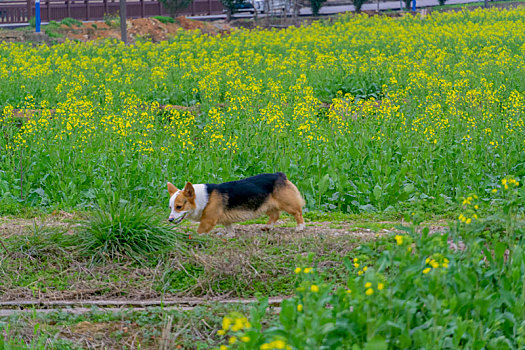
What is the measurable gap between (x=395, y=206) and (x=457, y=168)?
61.7 inches

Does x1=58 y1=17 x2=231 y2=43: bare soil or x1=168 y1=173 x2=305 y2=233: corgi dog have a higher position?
x1=58 y1=17 x2=231 y2=43: bare soil

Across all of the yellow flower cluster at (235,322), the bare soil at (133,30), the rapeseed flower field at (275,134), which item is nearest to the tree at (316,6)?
the bare soil at (133,30)

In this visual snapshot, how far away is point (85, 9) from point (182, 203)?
34.6 metres

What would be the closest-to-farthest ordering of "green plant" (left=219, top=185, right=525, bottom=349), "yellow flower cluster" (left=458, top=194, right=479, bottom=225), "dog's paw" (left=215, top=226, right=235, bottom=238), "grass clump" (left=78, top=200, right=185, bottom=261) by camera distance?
"green plant" (left=219, top=185, right=525, bottom=349)
"yellow flower cluster" (left=458, top=194, right=479, bottom=225)
"grass clump" (left=78, top=200, right=185, bottom=261)
"dog's paw" (left=215, top=226, right=235, bottom=238)

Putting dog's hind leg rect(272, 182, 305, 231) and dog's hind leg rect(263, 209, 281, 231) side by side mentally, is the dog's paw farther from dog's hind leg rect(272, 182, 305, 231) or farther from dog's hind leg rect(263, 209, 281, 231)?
dog's hind leg rect(272, 182, 305, 231)

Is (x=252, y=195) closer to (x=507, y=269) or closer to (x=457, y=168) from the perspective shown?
(x=507, y=269)

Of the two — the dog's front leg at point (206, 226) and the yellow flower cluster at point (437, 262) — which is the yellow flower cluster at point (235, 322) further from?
the dog's front leg at point (206, 226)

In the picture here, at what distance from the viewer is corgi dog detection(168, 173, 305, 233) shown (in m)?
6.64

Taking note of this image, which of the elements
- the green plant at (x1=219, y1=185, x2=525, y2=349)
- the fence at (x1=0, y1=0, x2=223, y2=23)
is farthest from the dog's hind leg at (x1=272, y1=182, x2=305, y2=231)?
the fence at (x1=0, y1=0, x2=223, y2=23)

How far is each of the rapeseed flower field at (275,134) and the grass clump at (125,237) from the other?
176 centimetres

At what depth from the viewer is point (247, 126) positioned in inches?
A: 443

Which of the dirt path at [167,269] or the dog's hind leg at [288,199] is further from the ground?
the dog's hind leg at [288,199]

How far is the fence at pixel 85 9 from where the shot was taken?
35688mm

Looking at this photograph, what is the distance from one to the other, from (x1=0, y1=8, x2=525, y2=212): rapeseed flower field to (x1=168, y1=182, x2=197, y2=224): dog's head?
6.72 feet
